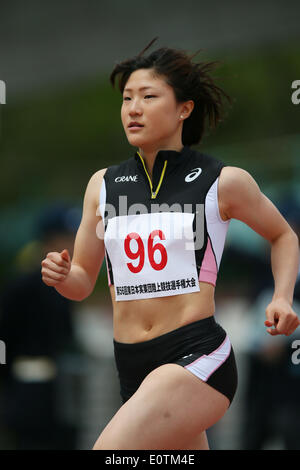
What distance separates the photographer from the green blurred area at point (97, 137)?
10.3 m

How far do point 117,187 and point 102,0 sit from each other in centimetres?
1381

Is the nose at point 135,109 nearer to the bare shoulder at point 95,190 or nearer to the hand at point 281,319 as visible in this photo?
the bare shoulder at point 95,190

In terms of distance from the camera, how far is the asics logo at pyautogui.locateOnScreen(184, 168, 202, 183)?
4.12 metres

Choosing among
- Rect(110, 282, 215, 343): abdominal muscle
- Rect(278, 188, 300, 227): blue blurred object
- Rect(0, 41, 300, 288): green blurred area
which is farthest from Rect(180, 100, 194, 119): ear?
Rect(278, 188, 300, 227): blue blurred object

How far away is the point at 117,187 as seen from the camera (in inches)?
166

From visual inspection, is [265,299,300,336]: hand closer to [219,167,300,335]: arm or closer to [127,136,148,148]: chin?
[219,167,300,335]: arm

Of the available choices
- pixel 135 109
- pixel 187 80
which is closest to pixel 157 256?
pixel 135 109

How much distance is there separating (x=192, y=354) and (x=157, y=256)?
482 mm

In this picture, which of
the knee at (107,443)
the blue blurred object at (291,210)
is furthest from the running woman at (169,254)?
the blue blurred object at (291,210)

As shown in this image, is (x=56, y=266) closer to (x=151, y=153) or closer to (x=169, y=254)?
(x=169, y=254)

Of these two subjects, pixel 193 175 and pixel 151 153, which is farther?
pixel 151 153

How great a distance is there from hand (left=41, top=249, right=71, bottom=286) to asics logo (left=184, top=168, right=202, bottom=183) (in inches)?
27.5

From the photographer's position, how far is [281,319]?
3789 millimetres
